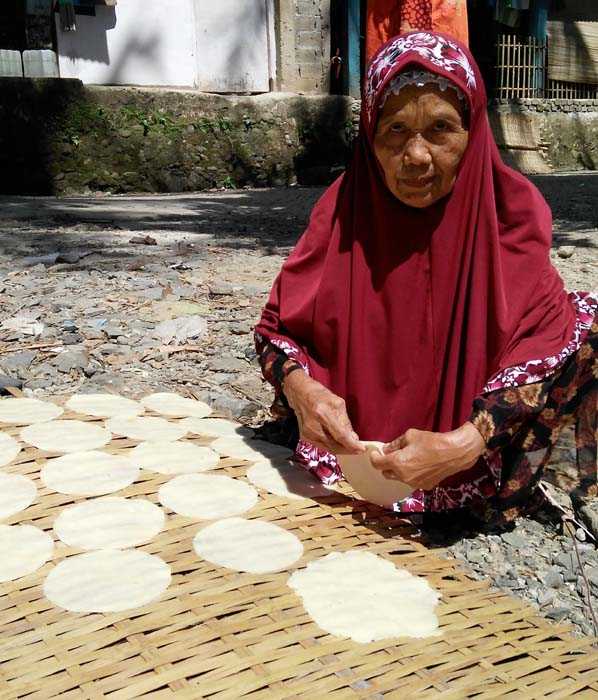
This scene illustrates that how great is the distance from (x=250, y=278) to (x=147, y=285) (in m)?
0.57

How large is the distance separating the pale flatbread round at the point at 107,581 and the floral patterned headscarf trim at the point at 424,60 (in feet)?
3.79

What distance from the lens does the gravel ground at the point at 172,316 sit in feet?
6.64

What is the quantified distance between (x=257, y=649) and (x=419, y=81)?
125cm

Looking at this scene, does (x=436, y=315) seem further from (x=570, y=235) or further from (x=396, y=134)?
(x=570, y=235)

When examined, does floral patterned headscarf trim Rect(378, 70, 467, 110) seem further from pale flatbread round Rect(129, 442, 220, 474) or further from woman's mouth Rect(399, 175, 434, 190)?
pale flatbread round Rect(129, 442, 220, 474)

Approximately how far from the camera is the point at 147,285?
3.99 meters

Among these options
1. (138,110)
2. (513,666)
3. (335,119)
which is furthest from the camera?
(335,119)

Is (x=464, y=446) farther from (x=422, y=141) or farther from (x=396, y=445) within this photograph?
(x=422, y=141)

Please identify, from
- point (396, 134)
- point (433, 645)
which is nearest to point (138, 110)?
point (396, 134)

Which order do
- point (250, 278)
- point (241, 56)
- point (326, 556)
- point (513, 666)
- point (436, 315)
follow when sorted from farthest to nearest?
point (241, 56), point (250, 278), point (436, 315), point (326, 556), point (513, 666)

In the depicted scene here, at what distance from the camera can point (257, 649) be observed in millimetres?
1497

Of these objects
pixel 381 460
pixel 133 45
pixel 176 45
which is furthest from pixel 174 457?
pixel 176 45

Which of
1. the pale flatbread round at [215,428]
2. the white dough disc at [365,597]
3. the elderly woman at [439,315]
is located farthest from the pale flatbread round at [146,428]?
the white dough disc at [365,597]

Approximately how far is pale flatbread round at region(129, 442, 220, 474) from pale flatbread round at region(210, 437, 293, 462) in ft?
0.15
